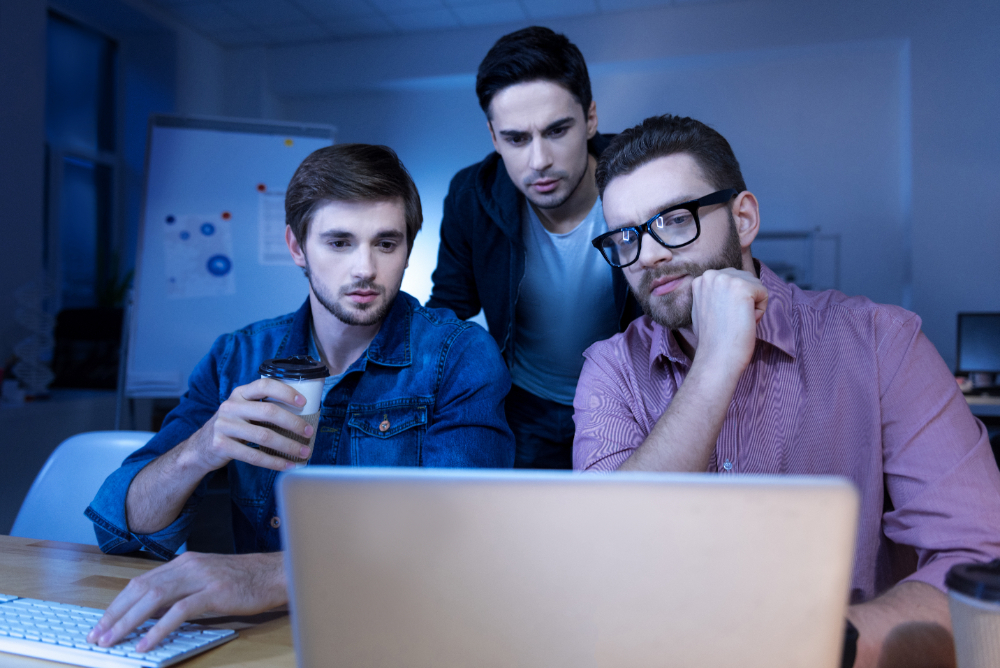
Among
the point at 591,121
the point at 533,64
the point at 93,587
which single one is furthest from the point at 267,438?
the point at 591,121

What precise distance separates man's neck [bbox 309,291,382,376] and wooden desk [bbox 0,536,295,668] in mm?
480

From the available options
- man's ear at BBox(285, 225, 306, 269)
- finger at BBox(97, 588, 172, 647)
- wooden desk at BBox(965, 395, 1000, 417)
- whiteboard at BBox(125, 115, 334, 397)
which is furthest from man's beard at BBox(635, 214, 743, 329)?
wooden desk at BBox(965, 395, 1000, 417)

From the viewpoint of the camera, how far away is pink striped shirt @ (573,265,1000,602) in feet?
2.97

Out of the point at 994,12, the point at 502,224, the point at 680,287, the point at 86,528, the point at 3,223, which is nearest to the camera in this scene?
the point at 680,287

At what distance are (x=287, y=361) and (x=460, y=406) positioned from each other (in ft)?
1.29

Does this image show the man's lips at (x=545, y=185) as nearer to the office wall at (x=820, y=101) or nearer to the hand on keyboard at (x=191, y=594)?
the hand on keyboard at (x=191, y=594)

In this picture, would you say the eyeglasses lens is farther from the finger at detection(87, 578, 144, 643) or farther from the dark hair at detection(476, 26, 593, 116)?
the finger at detection(87, 578, 144, 643)

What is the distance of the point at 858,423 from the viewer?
1.01m

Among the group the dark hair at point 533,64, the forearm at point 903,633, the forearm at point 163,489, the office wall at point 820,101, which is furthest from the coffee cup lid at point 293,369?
the office wall at point 820,101

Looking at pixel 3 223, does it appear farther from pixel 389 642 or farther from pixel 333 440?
pixel 389 642

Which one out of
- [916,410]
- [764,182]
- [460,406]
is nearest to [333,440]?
[460,406]

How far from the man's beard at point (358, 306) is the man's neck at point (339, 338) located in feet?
0.17

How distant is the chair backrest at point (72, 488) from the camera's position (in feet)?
4.49

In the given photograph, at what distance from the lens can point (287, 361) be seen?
917mm
